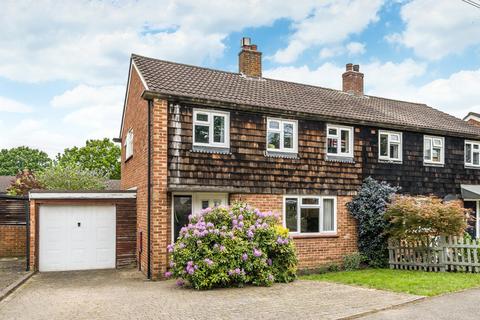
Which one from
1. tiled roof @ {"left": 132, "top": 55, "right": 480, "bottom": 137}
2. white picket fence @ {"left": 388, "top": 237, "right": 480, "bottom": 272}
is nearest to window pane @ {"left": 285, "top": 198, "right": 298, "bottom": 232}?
tiled roof @ {"left": 132, "top": 55, "right": 480, "bottom": 137}

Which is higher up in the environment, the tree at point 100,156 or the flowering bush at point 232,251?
the tree at point 100,156

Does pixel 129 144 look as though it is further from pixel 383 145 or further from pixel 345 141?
pixel 383 145

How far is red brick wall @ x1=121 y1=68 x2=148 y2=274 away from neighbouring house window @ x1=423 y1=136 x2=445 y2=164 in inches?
430

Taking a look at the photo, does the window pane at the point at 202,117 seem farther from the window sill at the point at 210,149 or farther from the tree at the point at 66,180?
the tree at the point at 66,180

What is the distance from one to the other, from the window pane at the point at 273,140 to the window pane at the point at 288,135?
0.89 ft

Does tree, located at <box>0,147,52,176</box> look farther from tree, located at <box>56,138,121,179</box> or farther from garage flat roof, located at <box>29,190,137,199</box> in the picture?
garage flat roof, located at <box>29,190,137,199</box>

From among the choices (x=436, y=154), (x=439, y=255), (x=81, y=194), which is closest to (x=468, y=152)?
(x=436, y=154)

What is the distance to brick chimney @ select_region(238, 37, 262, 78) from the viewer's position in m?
19.4

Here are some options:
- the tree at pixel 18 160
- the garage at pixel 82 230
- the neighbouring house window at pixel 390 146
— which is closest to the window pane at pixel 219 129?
the garage at pixel 82 230

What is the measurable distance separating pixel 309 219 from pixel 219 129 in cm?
440

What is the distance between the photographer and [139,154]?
1569 cm

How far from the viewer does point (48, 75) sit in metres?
19.7

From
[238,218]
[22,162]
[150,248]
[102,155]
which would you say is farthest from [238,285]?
[22,162]

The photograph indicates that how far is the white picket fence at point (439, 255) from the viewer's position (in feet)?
47.5
